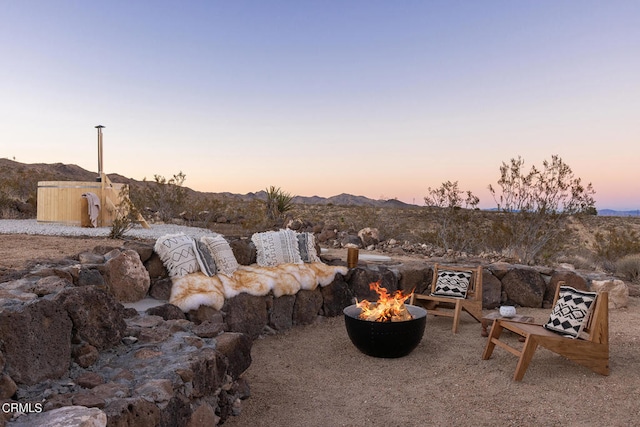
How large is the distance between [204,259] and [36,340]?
2.60 meters

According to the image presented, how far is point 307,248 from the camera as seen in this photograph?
594 cm

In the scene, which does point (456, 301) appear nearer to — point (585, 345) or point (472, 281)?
point (472, 281)

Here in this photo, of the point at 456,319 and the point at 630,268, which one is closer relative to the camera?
the point at 456,319

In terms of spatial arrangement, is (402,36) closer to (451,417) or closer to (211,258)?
(211,258)

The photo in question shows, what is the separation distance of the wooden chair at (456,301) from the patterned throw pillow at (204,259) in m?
2.45

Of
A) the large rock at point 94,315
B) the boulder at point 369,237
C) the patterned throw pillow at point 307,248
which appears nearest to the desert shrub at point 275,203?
the boulder at point 369,237

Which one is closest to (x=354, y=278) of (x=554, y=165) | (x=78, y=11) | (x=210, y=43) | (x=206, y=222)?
(x=554, y=165)

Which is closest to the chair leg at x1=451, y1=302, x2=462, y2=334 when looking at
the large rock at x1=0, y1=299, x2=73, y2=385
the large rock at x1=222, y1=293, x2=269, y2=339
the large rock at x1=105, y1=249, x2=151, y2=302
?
the large rock at x1=222, y1=293, x2=269, y2=339

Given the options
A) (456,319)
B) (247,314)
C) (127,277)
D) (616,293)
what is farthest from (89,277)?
(616,293)

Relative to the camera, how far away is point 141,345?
291 cm

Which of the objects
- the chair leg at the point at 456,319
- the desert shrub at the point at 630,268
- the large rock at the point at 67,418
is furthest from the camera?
the desert shrub at the point at 630,268

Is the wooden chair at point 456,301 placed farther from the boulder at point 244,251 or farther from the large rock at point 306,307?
the boulder at point 244,251

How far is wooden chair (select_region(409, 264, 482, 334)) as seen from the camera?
534cm

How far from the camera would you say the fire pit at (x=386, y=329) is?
4223mm
